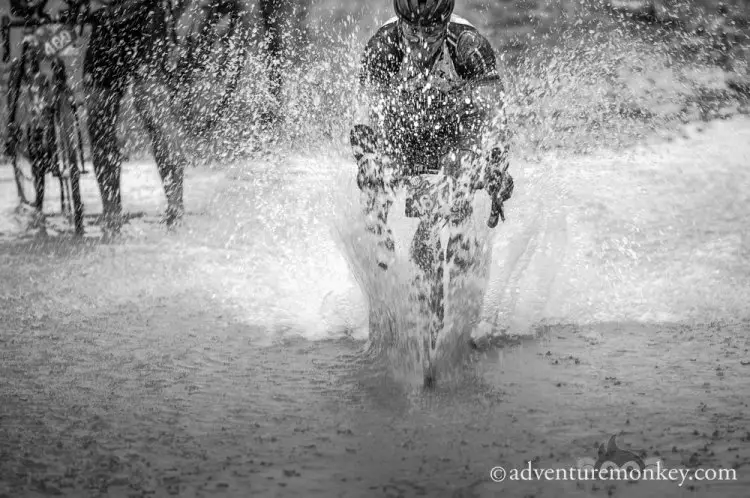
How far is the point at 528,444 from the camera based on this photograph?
2674 millimetres

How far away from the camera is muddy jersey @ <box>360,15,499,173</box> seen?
3838 millimetres

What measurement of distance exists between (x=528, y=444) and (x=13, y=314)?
10.5 feet

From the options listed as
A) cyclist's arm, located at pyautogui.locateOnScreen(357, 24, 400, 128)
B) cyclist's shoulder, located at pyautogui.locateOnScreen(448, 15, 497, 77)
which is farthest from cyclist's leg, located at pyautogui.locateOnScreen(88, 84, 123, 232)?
cyclist's shoulder, located at pyautogui.locateOnScreen(448, 15, 497, 77)

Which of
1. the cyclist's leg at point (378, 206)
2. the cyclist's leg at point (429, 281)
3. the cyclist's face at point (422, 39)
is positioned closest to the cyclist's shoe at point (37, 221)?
the cyclist's leg at point (378, 206)

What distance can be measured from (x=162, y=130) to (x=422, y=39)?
13.0 feet

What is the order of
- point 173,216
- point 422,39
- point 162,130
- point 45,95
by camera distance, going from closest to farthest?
point 422,39 < point 45,95 < point 162,130 < point 173,216

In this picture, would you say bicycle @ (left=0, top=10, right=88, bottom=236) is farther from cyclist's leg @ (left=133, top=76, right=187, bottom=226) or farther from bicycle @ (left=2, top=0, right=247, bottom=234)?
cyclist's leg @ (left=133, top=76, right=187, bottom=226)

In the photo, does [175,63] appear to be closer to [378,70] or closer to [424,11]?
[378,70]

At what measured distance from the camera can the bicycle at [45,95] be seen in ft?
22.0

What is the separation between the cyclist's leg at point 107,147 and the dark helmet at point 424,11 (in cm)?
406

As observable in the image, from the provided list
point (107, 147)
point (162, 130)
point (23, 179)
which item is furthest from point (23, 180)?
point (162, 130)

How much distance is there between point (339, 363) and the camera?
146 inches

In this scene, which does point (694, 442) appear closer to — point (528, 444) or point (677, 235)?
point (528, 444)

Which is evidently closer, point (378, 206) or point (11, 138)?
point (378, 206)
